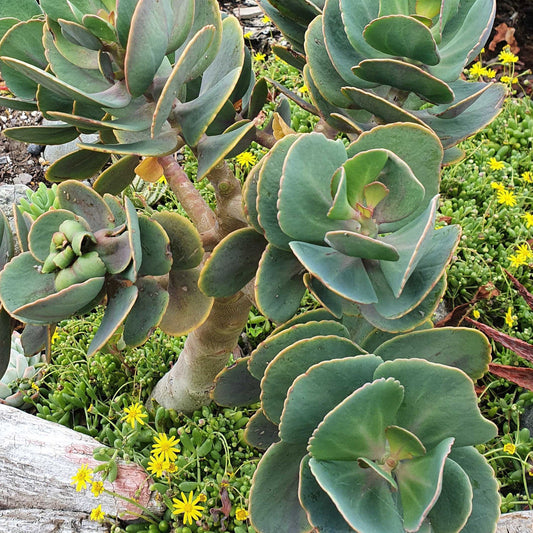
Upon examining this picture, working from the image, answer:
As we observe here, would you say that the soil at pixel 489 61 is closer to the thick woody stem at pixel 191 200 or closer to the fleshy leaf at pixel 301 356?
the thick woody stem at pixel 191 200

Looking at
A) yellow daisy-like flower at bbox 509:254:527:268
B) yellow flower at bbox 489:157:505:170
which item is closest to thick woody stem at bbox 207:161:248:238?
yellow daisy-like flower at bbox 509:254:527:268

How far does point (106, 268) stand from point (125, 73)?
0.69 feet

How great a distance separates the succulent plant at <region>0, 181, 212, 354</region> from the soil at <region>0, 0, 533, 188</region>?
2.02m

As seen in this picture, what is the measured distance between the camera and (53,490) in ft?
4.52

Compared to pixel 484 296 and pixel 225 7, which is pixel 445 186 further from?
pixel 225 7

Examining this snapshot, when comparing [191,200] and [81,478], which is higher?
[191,200]

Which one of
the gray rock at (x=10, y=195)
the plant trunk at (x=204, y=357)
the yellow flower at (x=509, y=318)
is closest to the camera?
the plant trunk at (x=204, y=357)

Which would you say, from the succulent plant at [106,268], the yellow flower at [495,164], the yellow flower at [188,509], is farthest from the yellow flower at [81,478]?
the yellow flower at [495,164]

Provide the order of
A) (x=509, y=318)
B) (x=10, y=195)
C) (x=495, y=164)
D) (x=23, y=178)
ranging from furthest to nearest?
(x=23, y=178) < (x=10, y=195) < (x=495, y=164) < (x=509, y=318)

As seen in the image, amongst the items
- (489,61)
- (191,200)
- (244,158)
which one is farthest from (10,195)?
(489,61)

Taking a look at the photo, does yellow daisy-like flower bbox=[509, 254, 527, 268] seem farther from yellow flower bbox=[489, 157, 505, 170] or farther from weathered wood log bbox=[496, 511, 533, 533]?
weathered wood log bbox=[496, 511, 533, 533]

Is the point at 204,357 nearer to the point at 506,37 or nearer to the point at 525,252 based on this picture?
the point at 525,252

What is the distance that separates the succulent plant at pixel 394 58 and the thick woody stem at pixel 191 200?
0.69 feet

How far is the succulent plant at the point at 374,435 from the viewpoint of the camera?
0.54m
